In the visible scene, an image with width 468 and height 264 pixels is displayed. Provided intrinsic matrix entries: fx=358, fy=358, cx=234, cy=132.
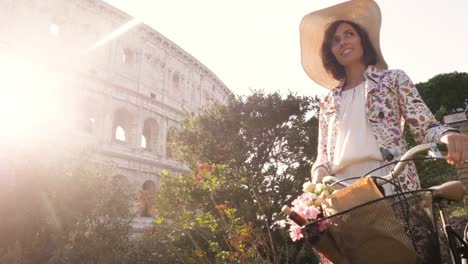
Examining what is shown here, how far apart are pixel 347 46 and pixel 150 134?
2331 cm

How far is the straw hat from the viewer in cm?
212

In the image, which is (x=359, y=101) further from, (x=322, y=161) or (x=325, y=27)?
(x=325, y=27)

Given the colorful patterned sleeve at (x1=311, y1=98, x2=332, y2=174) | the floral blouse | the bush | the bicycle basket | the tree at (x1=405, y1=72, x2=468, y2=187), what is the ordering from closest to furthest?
the bicycle basket
the floral blouse
the colorful patterned sleeve at (x1=311, y1=98, x2=332, y2=174)
the bush
the tree at (x1=405, y1=72, x2=468, y2=187)

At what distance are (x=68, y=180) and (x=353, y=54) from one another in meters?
8.41

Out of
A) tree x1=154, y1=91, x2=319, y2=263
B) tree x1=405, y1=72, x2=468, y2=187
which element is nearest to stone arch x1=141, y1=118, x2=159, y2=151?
tree x1=154, y1=91, x2=319, y2=263

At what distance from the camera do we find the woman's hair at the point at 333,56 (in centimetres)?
214

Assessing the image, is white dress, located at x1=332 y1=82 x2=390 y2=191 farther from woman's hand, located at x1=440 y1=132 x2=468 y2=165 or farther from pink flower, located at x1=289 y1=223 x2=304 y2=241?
pink flower, located at x1=289 y1=223 x2=304 y2=241

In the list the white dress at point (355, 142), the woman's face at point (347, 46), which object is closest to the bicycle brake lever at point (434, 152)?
the white dress at point (355, 142)

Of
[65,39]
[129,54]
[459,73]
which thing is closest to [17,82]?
[65,39]

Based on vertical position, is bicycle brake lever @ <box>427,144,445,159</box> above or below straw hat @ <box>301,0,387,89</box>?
below

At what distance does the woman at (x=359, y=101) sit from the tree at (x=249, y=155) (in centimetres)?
618

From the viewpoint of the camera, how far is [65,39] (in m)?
21.2

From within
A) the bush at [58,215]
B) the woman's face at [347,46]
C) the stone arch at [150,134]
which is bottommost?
the bush at [58,215]

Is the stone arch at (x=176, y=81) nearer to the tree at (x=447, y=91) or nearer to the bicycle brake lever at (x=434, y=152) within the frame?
the tree at (x=447, y=91)
